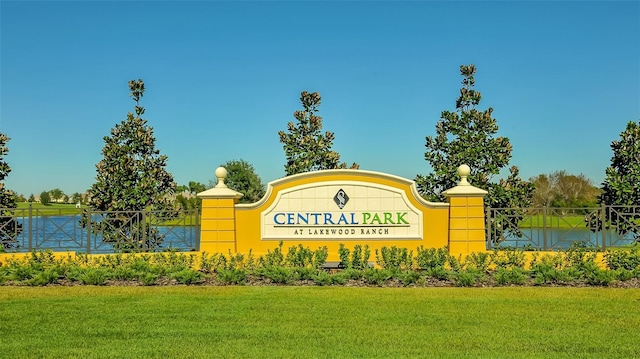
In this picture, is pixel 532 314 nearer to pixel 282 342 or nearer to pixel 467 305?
pixel 467 305

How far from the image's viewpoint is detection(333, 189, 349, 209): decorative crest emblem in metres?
13.1

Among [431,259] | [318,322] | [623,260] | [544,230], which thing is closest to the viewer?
[318,322]

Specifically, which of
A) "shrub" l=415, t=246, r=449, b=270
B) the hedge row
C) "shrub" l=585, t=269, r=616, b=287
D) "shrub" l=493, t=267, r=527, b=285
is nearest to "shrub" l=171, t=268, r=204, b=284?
the hedge row

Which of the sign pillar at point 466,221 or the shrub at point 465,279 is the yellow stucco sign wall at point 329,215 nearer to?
the sign pillar at point 466,221

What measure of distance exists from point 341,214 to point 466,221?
278 centimetres

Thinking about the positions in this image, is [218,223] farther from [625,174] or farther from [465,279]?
[625,174]

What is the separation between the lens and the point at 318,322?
23.8 ft

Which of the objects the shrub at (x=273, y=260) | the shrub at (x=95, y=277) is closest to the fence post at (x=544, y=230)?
the shrub at (x=273, y=260)

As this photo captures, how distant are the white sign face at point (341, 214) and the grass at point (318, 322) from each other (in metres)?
3.32

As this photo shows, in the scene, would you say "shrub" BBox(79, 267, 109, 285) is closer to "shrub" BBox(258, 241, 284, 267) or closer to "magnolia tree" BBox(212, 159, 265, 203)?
"shrub" BBox(258, 241, 284, 267)

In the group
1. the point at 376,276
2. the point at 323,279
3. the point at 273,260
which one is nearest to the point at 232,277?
the point at 273,260

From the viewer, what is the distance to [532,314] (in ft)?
25.2

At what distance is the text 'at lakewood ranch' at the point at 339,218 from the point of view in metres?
13.0

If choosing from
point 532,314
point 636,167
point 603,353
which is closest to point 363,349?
point 603,353
